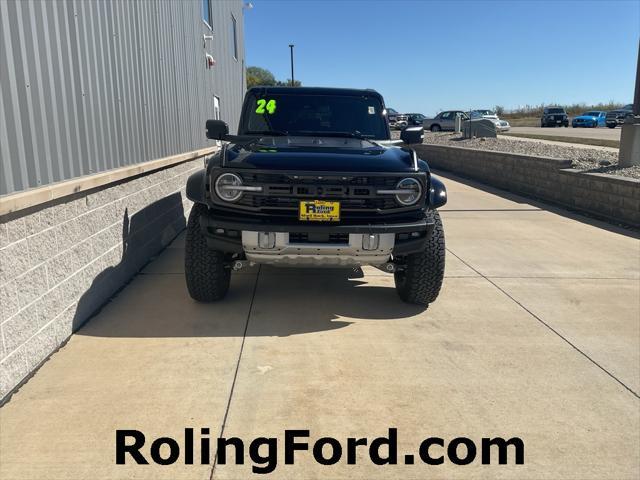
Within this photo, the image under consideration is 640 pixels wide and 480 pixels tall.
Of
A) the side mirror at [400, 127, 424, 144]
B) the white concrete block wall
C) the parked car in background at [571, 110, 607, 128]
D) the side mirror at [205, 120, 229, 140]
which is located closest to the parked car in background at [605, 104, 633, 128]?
the parked car in background at [571, 110, 607, 128]

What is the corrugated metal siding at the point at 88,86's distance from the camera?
3301 mm

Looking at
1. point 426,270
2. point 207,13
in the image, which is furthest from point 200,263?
point 207,13

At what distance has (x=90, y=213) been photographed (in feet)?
14.4

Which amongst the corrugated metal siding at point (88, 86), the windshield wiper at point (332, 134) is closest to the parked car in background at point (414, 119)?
the corrugated metal siding at point (88, 86)

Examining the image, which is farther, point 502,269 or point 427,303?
point 502,269

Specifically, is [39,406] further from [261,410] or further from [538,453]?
[538,453]

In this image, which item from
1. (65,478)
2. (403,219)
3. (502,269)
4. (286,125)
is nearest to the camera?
(65,478)

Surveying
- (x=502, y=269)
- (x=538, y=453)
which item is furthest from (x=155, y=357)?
(x=502, y=269)

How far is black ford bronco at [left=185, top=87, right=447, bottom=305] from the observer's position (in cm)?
392

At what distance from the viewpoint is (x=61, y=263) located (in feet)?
12.5

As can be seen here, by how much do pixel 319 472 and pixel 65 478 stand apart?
3.75 feet

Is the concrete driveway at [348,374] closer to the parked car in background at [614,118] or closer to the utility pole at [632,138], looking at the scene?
the utility pole at [632,138]

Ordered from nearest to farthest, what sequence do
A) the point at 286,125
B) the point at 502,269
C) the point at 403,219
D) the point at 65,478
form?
the point at 65,478
the point at 403,219
the point at 286,125
the point at 502,269

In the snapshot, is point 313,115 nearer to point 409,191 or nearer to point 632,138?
point 409,191
